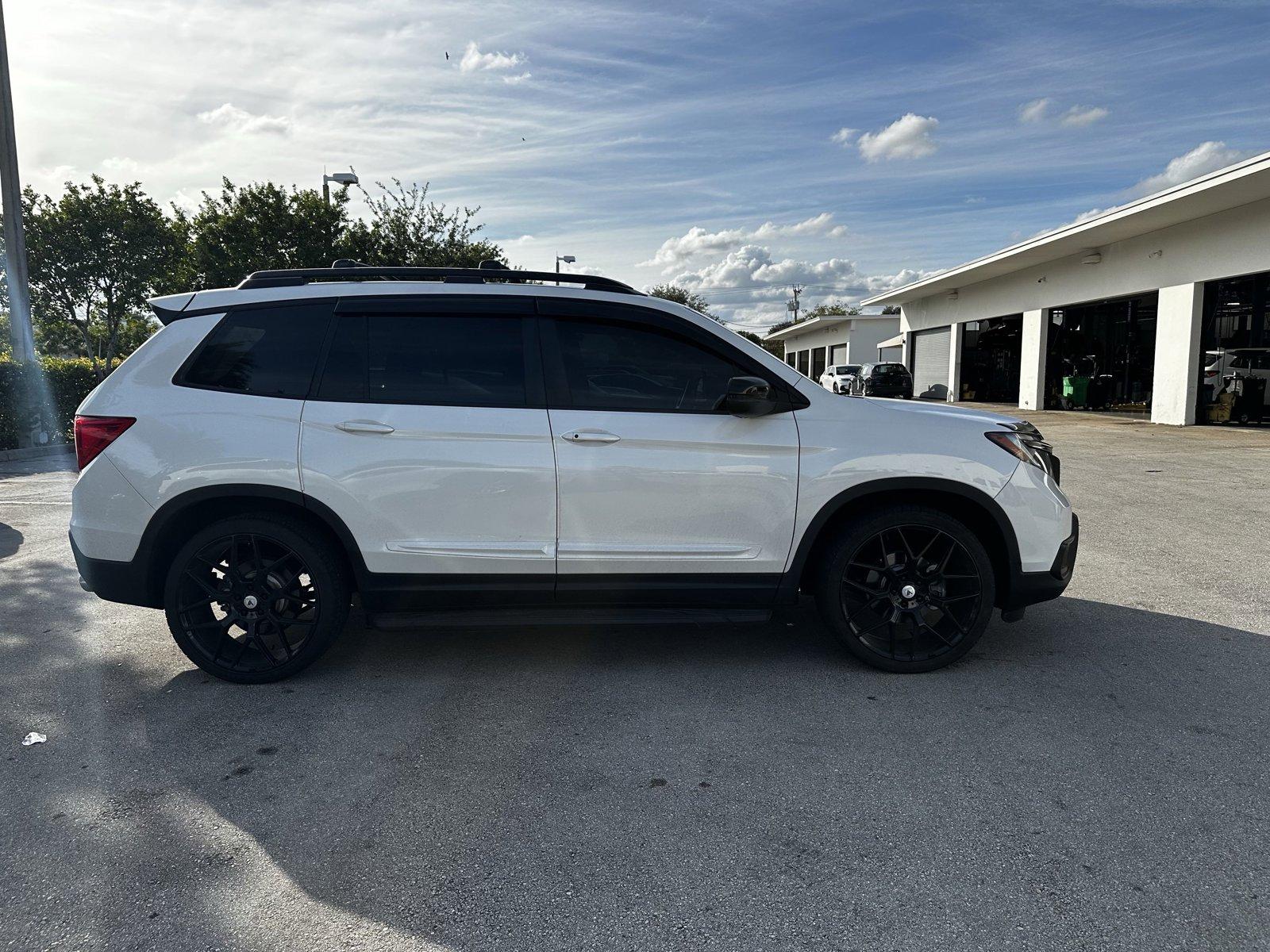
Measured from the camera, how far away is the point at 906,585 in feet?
14.0

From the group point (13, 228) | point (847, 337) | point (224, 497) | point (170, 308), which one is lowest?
point (224, 497)

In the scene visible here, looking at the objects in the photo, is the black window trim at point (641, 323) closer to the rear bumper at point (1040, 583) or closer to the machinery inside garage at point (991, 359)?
the rear bumper at point (1040, 583)

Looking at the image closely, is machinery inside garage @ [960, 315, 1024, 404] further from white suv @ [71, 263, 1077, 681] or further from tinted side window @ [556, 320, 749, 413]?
tinted side window @ [556, 320, 749, 413]

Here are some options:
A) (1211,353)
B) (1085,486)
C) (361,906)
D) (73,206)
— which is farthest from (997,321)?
(361,906)

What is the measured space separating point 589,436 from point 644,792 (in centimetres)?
157

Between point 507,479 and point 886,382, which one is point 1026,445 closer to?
point 507,479

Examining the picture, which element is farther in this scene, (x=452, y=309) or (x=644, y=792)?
(x=452, y=309)

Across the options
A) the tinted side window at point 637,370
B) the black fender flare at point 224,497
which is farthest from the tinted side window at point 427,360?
the black fender flare at point 224,497

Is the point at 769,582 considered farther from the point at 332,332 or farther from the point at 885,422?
the point at 332,332

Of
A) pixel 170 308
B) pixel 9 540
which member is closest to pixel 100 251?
pixel 9 540

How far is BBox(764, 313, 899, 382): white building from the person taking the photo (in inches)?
2226

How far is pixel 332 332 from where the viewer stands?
4.19 metres

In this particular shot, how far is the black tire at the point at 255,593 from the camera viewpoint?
409 centimetres

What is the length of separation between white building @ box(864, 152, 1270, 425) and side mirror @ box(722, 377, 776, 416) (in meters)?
10.0
